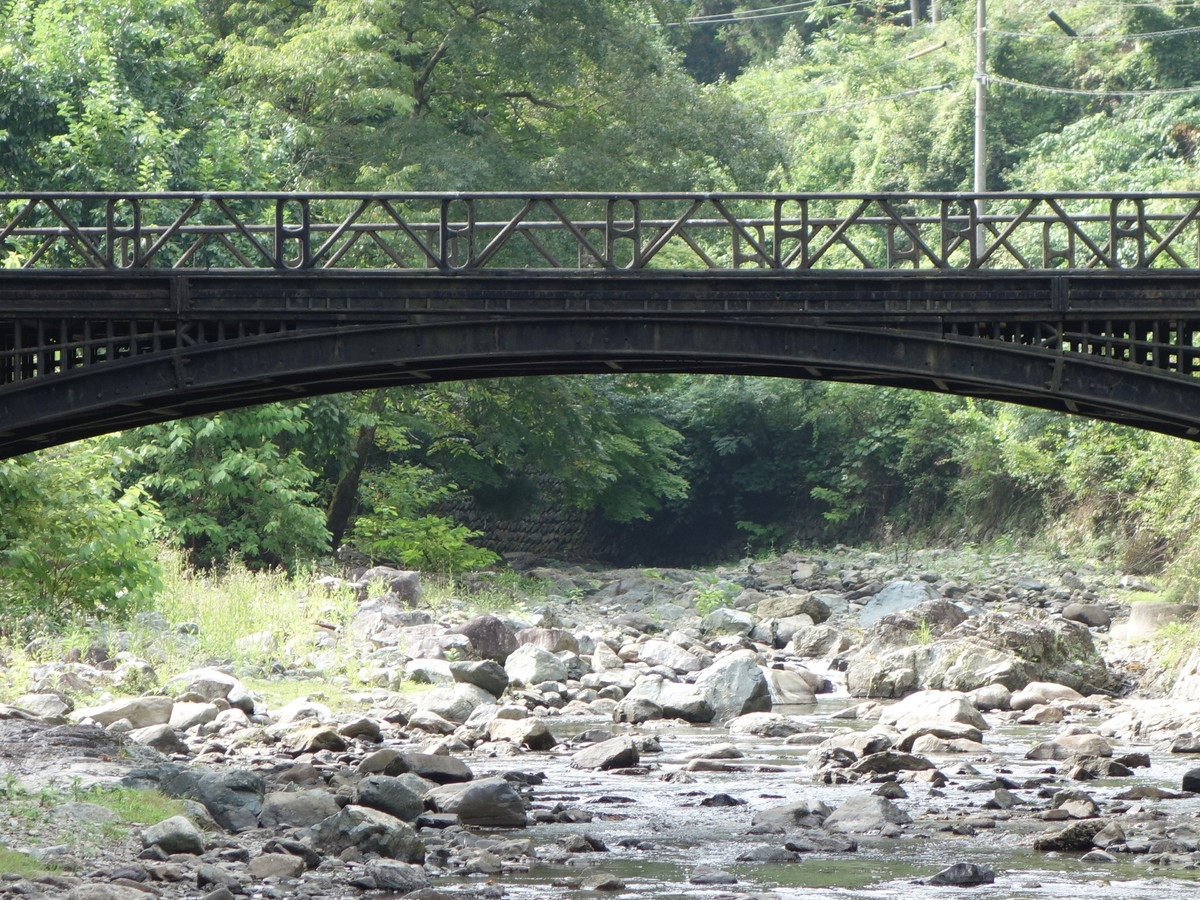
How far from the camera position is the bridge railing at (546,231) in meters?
18.9

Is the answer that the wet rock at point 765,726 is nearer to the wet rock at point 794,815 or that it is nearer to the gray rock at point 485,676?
the gray rock at point 485,676

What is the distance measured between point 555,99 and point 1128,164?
18.2m

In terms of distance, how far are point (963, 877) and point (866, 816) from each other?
2670mm

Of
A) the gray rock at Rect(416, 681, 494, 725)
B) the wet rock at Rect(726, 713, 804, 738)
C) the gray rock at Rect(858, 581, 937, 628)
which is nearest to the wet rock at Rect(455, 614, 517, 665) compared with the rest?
the gray rock at Rect(416, 681, 494, 725)

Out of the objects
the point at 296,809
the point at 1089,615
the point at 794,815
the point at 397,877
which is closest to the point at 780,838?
the point at 794,815

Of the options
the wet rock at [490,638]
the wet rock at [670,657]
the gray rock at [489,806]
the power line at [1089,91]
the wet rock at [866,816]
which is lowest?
the wet rock at [670,657]

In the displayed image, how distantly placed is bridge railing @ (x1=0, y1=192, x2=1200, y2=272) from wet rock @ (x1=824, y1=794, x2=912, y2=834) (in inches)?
225

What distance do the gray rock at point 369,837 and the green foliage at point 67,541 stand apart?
7893 millimetres

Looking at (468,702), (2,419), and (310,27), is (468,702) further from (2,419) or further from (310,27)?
(310,27)

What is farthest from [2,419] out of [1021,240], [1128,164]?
[1128,164]

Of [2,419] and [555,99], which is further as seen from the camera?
A: [555,99]

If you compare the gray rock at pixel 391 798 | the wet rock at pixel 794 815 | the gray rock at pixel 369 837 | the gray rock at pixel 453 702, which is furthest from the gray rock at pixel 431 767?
the gray rock at pixel 453 702

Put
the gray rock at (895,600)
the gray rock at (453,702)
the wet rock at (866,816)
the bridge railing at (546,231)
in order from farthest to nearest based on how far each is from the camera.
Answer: the gray rock at (895,600) → the gray rock at (453,702) → the bridge railing at (546,231) → the wet rock at (866,816)

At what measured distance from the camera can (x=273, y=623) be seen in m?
28.9
